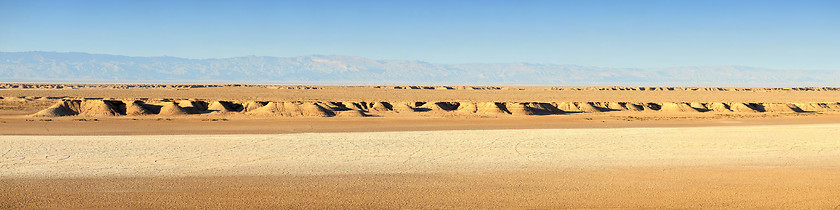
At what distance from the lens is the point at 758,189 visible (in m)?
11.8

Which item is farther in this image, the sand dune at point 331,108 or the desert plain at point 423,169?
the sand dune at point 331,108

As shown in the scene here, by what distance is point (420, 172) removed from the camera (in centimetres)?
1355

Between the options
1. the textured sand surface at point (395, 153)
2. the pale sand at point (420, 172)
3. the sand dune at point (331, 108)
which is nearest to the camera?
the pale sand at point (420, 172)

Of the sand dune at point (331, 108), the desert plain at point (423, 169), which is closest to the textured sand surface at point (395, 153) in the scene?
the desert plain at point (423, 169)

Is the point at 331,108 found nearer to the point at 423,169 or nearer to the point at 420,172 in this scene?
the point at 423,169

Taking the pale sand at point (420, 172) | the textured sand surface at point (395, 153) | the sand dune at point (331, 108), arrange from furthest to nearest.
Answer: the sand dune at point (331, 108)
the textured sand surface at point (395, 153)
the pale sand at point (420, 172)

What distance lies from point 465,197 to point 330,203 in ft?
6.31

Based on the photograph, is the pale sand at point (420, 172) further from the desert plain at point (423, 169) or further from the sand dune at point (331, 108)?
the sand dune at point (331, 108)

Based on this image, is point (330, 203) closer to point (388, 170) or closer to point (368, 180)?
point (368, 180)

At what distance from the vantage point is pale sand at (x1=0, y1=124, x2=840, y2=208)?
10.7 meters

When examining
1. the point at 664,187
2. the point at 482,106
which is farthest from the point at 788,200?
the point at 482,106

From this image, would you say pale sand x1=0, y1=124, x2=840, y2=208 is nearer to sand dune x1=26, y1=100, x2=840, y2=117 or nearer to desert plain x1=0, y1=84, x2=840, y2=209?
desert plain x1=0, y1=84, x2=840, y2=209

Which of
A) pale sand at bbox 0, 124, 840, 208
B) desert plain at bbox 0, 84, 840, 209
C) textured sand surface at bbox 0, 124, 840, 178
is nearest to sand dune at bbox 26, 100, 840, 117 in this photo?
desert plain at bbox 0, 84, 840, 209

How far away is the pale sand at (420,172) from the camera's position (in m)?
10.7
